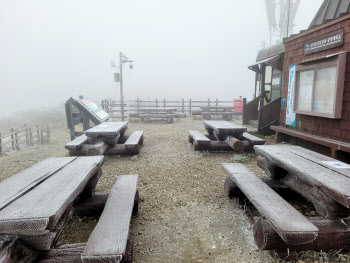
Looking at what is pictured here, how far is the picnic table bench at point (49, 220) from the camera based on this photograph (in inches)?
65.6

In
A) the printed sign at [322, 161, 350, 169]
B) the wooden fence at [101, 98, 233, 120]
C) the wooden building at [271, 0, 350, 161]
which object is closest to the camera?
the printed sign at [322, 161, 350, 169]

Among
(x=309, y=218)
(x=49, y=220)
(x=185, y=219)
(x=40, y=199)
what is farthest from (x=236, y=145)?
(x=49, y=220)

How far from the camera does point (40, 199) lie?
1.93m

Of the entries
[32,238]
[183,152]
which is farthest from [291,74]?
[32,238]

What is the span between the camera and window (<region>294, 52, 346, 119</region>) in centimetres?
514

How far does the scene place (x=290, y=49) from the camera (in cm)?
710

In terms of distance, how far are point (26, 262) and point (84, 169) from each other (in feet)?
3.40

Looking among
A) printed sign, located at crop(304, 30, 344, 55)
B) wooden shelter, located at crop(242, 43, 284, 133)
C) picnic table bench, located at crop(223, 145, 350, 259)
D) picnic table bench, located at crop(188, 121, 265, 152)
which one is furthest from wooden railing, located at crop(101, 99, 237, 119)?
picnic table bench, located at crop(223, 145, 350, 259)

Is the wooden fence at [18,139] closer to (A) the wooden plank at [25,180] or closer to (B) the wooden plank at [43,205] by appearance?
(A) the wooden plank at [25,180]

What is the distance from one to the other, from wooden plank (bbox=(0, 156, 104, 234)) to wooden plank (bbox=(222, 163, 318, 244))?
5.62ft

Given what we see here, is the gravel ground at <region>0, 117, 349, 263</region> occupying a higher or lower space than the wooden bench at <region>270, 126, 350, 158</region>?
lower

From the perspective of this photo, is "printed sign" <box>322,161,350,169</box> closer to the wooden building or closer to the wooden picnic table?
the wooden building

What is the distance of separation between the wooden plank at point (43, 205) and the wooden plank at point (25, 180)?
56 mm

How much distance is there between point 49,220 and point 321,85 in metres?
6.22
